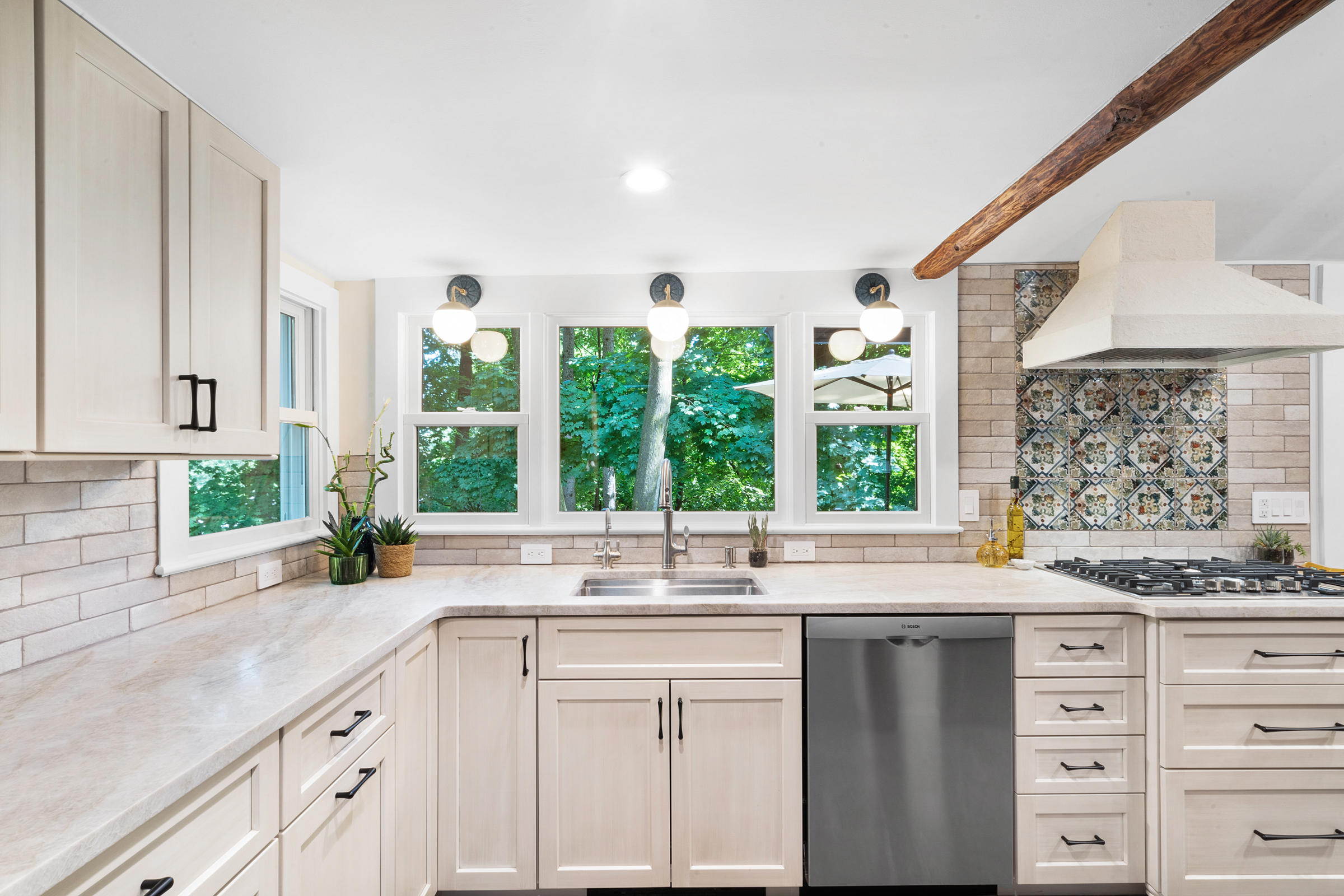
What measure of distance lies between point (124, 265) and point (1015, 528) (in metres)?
2.87

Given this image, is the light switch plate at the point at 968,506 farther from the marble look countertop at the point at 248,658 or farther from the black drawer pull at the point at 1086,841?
the black drawer pull at the point at 1086,841

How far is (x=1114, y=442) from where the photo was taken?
2635mm

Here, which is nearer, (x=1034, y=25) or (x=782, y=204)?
(x=1034, y=25)

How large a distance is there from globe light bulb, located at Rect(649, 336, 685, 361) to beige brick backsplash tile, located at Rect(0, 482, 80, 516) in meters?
1.85

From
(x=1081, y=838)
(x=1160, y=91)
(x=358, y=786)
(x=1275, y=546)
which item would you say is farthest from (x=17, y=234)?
(x=1275, y=546)

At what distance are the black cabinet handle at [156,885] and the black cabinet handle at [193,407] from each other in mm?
823

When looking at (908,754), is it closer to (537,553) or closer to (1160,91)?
(537,553)

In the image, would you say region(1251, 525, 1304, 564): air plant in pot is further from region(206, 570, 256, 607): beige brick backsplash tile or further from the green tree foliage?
region(206, 570, 256, 607): beige brick backsplash tile

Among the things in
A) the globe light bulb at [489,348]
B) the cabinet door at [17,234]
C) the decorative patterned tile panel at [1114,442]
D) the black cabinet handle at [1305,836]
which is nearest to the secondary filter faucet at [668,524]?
the globe light bulb at [489,348]

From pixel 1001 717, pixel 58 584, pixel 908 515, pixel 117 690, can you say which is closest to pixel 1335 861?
pixel 1001 717

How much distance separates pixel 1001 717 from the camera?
1948 millimetres

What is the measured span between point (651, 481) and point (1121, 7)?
207 cm

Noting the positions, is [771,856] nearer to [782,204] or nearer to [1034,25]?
[782,204]

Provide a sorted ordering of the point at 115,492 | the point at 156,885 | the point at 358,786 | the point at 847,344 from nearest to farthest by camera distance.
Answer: the point at 156,885
the point at 358,786
the point at 115,492
the point at 847,344
